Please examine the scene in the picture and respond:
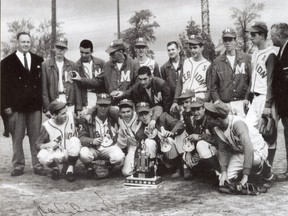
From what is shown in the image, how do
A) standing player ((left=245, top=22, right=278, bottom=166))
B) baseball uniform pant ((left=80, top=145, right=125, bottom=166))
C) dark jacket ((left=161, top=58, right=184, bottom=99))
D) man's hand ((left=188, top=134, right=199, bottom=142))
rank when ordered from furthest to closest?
1. dark jacket ((left=161, top=58, right=184, bottom=99))
2. baseball uniform pant ((left=80, top=145, right=125, bottom=166))
3. man's hand ((left=188, top=134, right=199, bottom=142))
4. standing player ((left=245, top=22, right=278, bottom=166))

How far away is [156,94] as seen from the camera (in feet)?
16.1

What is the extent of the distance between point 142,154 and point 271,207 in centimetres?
154

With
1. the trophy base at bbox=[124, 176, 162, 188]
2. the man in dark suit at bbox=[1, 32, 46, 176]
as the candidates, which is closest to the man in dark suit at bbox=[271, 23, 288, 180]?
the trophy base at bbox=[124, 176, 162, 188]

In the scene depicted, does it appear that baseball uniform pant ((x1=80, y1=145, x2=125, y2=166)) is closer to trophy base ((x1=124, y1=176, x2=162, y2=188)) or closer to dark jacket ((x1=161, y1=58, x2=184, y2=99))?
trophy base ((x1=124, y1=176, x2=162, y2=188))

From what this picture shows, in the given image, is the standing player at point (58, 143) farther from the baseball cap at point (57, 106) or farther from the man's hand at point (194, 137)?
the man's hand at point (194, 137)

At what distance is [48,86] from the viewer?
5.28 metres

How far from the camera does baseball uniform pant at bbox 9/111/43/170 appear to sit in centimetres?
510

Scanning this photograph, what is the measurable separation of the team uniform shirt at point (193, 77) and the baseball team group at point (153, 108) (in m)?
0.01

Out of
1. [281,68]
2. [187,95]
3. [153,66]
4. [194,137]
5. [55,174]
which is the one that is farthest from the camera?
[153,66]

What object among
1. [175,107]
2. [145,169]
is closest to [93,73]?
[175,107]

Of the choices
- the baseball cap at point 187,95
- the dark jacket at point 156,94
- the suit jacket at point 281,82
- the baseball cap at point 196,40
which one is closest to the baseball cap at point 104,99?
the dark jacket at point 156,94

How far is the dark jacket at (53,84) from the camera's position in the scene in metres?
5.22

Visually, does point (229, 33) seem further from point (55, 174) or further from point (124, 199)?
point (55, 174)
